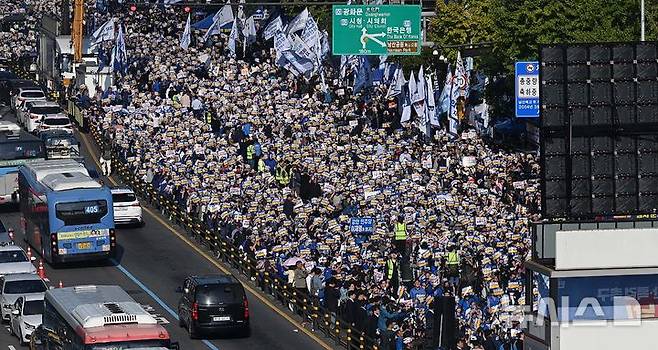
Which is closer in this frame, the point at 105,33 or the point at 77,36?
the point at 105,33

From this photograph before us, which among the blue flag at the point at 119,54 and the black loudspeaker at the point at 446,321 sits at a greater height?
the blue flag at the point at 119,54

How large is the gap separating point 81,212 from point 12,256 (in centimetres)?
317

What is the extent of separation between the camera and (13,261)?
5738 centimetres

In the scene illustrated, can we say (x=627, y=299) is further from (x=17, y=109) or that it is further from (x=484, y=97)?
(x=17, y=109)

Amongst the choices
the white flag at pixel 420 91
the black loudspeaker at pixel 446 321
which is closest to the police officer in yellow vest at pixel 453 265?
the black loudspeaker at pixel 446 321

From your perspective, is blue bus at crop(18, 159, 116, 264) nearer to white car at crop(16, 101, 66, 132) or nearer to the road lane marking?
the road lane marking

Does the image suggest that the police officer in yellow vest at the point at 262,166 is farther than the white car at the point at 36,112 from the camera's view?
No

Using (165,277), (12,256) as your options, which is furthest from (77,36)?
(12,256)

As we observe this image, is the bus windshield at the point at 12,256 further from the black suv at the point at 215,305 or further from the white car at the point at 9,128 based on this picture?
the white car at the point at 9,128

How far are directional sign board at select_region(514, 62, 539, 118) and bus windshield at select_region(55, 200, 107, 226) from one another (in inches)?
610

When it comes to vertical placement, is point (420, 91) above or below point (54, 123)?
above

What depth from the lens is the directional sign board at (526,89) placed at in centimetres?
6494

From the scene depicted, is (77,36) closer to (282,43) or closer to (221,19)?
(221,19)

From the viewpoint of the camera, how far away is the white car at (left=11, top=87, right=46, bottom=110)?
89650 millimetres
